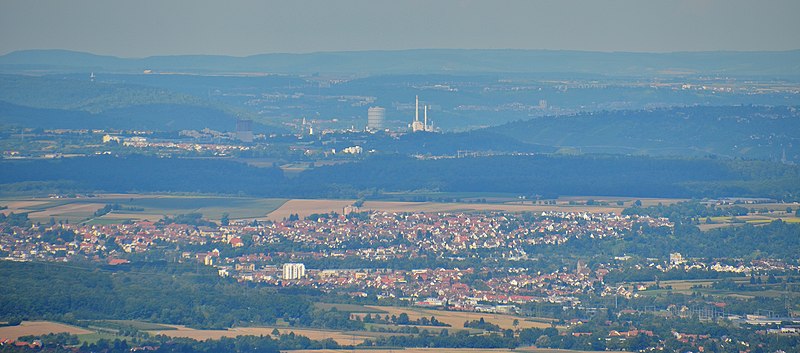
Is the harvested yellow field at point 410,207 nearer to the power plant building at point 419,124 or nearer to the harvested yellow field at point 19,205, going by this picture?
the harvested yellow field at point 19,205

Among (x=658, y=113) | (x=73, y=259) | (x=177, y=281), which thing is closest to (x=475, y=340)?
(x=177, y=281)

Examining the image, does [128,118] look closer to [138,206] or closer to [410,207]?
[138,206]

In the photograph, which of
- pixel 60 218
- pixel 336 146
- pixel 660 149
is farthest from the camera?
pixel 660 149

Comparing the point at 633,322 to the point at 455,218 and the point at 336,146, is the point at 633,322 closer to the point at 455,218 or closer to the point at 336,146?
the point at 455,218

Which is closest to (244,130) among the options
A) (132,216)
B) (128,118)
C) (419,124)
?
(128,118)

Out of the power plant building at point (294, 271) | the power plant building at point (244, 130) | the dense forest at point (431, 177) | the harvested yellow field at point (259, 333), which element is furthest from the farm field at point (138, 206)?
the power plant building at point (244, 130)

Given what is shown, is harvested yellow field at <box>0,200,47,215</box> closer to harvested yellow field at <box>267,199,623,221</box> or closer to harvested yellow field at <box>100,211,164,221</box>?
harvested yellow field at <box>100,211,164,221</box>
